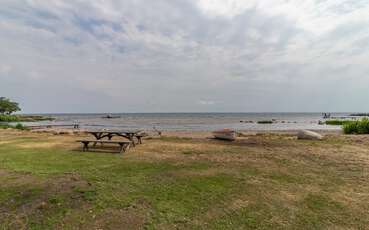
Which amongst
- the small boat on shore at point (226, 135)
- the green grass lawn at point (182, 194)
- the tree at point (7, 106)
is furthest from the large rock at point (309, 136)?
the tree at point (7, 106)

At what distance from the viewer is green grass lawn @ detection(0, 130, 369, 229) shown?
3.55 metres

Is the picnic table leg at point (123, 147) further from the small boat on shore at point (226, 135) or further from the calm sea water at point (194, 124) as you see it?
the calm sea water at point (194, 124)

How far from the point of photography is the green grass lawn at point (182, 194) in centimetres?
355

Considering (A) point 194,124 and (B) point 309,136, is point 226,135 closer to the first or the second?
(B) point 309,136

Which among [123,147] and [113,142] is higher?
[113,142]

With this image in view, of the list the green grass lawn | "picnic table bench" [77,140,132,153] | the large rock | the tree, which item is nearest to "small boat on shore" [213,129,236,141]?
the large rock

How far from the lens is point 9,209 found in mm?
3877

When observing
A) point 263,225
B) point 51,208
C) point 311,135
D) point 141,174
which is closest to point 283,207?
point 263,225

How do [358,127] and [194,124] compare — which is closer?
[358,127]

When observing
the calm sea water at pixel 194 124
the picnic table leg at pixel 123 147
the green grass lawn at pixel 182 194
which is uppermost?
the picnic table leg at pixel 123 147

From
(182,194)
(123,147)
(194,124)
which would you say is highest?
(123,147)

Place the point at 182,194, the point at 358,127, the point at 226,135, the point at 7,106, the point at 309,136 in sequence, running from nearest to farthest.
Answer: the point at 182,194 → the point at 226,135 → the point at 309,136 → the point at 358,127 → the point at 7,106

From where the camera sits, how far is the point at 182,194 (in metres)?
4.57

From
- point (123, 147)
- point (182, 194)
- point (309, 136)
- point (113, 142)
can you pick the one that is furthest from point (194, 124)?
point (182, 194)
